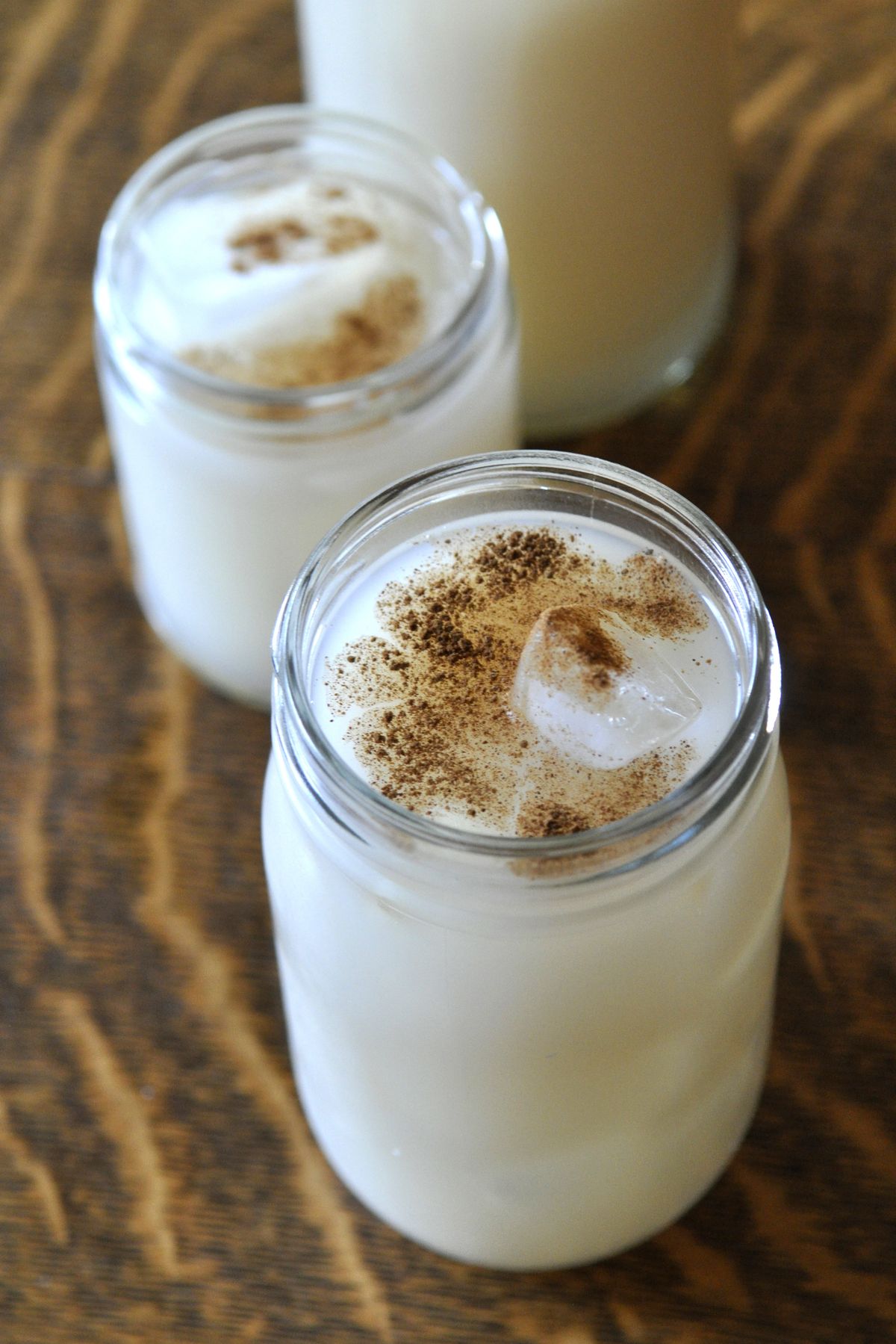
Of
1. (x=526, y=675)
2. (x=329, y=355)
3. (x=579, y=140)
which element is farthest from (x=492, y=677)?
(x=579, y=140)

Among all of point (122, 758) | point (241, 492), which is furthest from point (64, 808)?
point (241, 492)

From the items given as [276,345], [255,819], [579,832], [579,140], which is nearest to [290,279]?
[276,345]

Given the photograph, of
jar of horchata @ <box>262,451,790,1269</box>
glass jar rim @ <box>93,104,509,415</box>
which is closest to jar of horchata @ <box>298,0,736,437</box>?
glass jar rim @ <box>93,104,509,415</box>

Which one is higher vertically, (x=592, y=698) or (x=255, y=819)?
(x=592, y=698)

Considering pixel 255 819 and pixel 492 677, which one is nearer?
pixel 492 677

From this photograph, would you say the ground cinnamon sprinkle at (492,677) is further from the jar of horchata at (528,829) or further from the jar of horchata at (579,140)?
the jar of horchata at (579,140)

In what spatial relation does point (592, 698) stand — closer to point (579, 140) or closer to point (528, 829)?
point (528, 829)

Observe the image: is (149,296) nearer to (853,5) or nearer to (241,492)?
(241,492)
